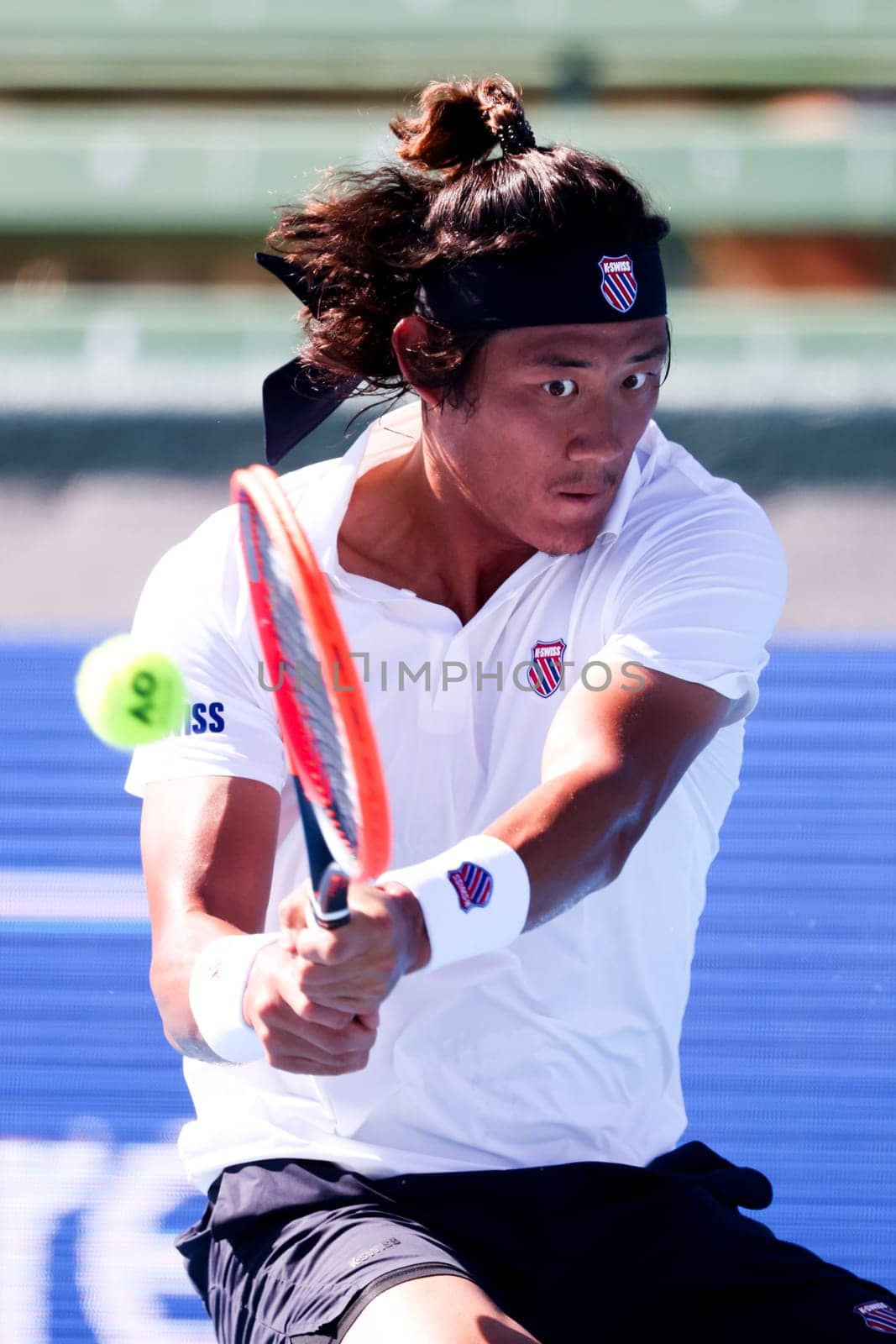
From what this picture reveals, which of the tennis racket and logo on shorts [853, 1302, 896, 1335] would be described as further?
logo on shorts [853, 1302, 896, 1335]

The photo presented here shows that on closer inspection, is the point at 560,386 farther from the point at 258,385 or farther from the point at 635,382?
the point at 258,385

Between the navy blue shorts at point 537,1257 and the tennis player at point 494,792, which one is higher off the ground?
the tennis player at point 494,792

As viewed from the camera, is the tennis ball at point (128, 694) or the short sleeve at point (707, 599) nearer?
the tennis ball at point (128, 694)

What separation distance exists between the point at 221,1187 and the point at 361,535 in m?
0.91

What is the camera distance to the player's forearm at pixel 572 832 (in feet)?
6.61

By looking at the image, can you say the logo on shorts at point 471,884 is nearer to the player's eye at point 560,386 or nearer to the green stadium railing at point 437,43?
the player's eye at point 560,386

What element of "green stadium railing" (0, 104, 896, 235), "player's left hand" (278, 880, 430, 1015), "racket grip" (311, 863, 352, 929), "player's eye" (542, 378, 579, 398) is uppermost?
"green stadium railing" (0, 104, 896, 235)

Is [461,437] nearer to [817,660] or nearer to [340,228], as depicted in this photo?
[340,228]

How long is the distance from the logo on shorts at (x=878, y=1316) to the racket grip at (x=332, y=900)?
0.82 metres

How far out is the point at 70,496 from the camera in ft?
20.9

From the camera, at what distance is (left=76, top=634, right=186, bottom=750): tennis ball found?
6.51 feet

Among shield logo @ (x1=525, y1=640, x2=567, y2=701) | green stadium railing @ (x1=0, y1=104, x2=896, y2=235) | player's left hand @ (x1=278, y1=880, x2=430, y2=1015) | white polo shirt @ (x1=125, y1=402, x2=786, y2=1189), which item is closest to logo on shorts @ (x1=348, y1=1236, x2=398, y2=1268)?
white polo shirt @ (x1=125, y1=402, x2=786, y2=1189)

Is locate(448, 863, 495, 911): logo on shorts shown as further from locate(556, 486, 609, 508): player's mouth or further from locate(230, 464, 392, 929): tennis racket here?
locate(556, 486, 609, 508): player's mouth

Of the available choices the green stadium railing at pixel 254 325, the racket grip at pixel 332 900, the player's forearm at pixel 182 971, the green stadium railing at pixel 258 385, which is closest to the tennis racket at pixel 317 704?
the racket grip at pixel 332 900
